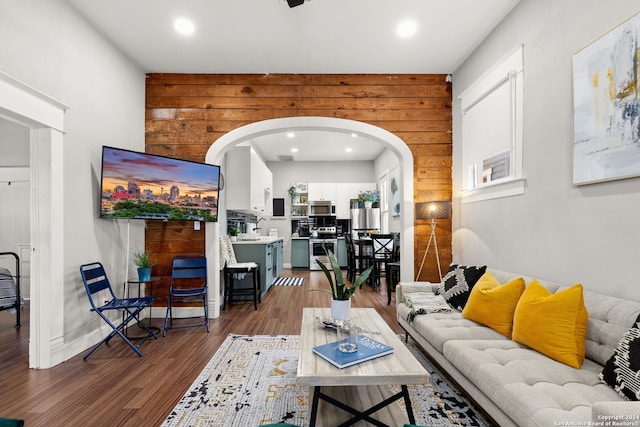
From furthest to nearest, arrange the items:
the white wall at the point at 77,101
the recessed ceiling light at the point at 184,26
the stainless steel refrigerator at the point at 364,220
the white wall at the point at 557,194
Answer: the stainless steel refrigerator at the point at 364,220 < the recessed ceiling light at the point at 184,26 < the white wall at the point at 77,101 < the white wall at the point at 557,194

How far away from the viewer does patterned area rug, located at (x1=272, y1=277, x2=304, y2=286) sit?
6578 millimetres

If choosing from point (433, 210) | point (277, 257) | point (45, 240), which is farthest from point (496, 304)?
point (277, 257)

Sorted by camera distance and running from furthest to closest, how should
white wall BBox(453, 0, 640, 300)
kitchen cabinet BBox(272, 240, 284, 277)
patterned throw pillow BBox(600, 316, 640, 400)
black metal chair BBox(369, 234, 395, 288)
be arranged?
1. kitchen cabinet BBox(272, 240, 284, 277)
2. black metal chair BBox(369, 234, 395, 288)
3. white wall BBox(453, 0, 640, 300)
4. patterned throw pillow BBox(600, 316, 640, 400)

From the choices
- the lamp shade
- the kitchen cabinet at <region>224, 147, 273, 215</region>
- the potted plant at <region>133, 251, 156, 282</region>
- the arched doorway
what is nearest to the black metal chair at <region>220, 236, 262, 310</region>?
the arched doorway

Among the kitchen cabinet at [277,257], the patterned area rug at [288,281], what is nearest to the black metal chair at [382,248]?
the patterned area rug at [288,281]

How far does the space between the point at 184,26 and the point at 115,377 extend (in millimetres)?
3266

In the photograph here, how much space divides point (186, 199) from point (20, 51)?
6.30 ft

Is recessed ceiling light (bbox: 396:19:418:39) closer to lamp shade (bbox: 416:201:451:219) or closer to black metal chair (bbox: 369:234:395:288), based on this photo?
lamp shade (bbox: 416:201:451:219)

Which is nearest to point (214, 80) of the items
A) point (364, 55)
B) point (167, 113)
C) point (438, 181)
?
point (167, 113)

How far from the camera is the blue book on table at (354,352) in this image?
177 centimetres

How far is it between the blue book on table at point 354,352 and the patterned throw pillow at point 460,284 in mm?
1366

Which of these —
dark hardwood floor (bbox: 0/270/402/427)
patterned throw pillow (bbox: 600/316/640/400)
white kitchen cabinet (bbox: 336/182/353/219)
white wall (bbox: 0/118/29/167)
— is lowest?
dark hardwood floor (bbox: 0/270/402/427)

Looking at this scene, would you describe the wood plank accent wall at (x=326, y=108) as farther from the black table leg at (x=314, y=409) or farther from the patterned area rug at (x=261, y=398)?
the black table leg at (x=314, y=409)

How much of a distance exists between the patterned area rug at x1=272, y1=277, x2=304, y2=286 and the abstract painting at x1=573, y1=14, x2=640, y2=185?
5231 millimetres
